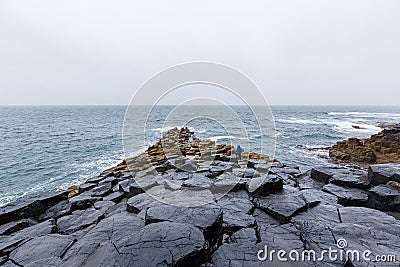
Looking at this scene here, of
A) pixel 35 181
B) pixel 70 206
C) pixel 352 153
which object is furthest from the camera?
pixel 352 153

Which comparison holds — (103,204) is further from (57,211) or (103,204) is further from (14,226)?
(14,226)

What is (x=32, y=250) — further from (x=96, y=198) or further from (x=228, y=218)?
(x=228, y=218)

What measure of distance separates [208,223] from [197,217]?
0.32 meters

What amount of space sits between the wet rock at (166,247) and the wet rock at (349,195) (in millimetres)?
5225

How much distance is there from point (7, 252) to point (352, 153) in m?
21.6

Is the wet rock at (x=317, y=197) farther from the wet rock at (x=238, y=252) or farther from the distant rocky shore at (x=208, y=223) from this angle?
the wet rock at (x=238, y=252)

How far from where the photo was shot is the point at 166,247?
3.58m

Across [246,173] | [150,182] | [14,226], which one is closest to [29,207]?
[14,226]

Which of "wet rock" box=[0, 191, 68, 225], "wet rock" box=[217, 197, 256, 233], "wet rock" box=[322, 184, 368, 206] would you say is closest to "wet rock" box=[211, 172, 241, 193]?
"wet rock" box=[217, 197, 256, 233]

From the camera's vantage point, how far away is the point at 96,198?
798 centimetres

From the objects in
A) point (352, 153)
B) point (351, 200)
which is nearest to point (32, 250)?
point (351, 200)

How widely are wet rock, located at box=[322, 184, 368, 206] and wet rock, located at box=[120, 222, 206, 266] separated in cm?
522

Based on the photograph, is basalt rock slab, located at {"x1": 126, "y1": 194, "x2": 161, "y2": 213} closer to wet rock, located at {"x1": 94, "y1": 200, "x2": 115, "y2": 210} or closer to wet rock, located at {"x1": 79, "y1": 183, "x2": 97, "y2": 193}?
wet rock, located at {"x1": 94, "y1": 200, "x2": 115, "y2": 210}

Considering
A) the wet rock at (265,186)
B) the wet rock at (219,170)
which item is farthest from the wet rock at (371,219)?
the wet rock at (219,170)
